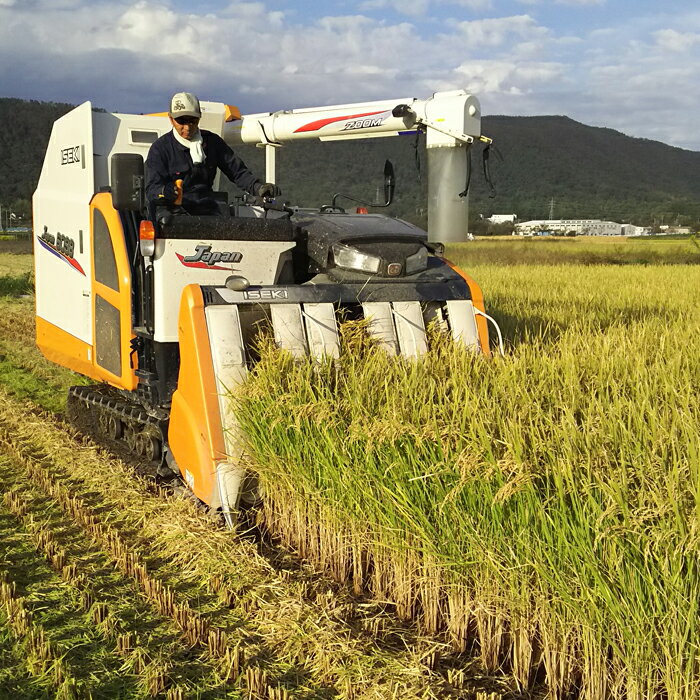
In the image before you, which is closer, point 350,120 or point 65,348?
point 65,348

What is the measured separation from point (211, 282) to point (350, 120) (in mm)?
2411

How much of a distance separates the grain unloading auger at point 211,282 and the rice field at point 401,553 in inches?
8.7

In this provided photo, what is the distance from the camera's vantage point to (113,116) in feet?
20.9

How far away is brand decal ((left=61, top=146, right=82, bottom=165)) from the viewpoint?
6.21 m

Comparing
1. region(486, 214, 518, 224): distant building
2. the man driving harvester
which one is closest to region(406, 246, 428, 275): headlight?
the man driving harvester

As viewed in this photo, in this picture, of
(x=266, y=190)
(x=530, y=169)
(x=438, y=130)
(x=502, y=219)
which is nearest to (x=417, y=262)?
(x=266, y=190)

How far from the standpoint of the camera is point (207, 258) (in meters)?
4.93

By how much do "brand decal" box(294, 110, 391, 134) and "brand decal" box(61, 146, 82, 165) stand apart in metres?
1.86

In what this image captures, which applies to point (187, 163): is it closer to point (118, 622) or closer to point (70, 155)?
point (70, 155)

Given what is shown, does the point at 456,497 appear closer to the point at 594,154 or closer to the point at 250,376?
the point at 250,376

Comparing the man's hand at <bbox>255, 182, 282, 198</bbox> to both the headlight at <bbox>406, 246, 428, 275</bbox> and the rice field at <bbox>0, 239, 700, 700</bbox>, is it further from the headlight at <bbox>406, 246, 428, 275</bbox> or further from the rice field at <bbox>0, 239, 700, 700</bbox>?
the rice field at <bbox>0, 239, 700, 700</bbox>

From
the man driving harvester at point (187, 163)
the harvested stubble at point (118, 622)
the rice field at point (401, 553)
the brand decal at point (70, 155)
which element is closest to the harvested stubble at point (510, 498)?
the rice field at point (401, 553)

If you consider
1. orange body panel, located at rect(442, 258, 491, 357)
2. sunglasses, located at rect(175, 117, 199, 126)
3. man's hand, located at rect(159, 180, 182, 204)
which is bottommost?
orange body panel, located at rect(442, 258, 491, 357)

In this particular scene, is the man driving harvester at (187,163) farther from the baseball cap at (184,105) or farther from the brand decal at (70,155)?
the brand decal at (70,155)
